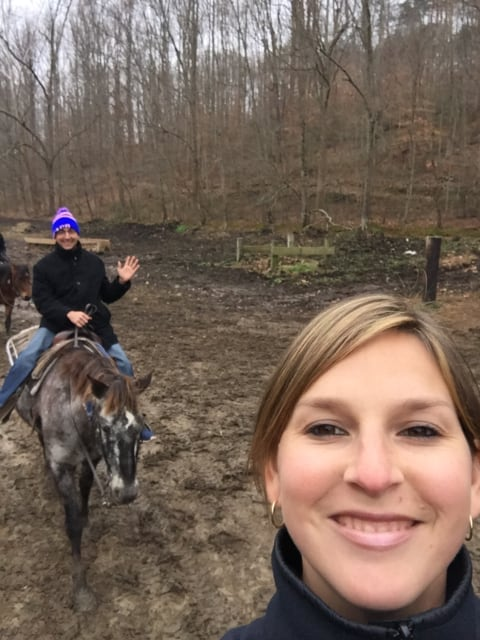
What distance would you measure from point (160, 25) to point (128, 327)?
27714 millimetres

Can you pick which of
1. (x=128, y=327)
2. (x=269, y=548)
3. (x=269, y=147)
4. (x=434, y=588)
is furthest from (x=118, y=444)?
(x=269, y=147)

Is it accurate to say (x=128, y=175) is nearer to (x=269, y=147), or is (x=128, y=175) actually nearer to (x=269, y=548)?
(x=269, y=147)

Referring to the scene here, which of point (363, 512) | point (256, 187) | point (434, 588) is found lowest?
point (434, 588)

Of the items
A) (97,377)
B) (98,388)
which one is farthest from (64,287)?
(98,388)

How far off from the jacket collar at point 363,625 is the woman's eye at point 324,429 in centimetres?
30

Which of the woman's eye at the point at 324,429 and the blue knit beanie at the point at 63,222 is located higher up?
the blue knit beanie at the point at 63,222

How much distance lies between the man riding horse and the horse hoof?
5.89 ft

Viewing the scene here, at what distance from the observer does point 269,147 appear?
29531mm

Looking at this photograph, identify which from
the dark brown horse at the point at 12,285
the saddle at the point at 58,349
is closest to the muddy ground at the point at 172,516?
the dark brown horse at the point at 12,285

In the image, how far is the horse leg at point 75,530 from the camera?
3.24 meters

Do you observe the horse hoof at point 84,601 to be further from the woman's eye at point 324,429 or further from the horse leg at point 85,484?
the woman's eye at point 324,429

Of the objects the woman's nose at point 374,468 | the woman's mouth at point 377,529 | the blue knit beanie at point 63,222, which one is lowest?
the woman's mouth at point 377,529

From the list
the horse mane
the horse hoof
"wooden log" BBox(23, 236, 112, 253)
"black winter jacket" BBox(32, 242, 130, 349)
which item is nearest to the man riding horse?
"black winter jacket" BBox(32, 242, 130, 349)

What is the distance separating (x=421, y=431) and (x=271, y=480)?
488 mm
